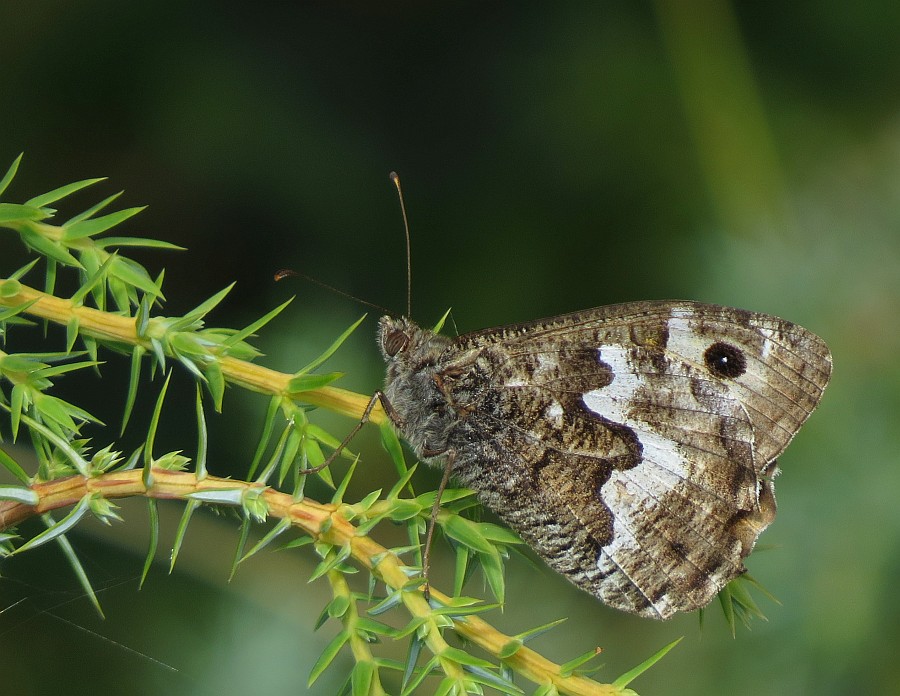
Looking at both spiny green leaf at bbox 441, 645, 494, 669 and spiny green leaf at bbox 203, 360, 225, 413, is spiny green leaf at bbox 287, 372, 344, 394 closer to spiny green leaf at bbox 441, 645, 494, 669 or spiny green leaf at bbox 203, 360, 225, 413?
spiny green leaf at bbox 203, 360, 225, 413

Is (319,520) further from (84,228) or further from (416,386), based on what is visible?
(416,386)

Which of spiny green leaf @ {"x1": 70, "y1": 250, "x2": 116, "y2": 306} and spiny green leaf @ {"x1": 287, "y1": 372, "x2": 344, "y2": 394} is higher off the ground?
spiny green leaf @ {"x1": 70, "y1": 250, "x2": 116, "y2": 306}

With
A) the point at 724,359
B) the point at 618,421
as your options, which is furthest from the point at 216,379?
the point at 724,359

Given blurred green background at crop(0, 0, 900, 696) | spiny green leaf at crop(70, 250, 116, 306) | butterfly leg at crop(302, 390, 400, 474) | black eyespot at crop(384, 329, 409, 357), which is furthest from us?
blurred green background at crop(0, 0, 900, 696)

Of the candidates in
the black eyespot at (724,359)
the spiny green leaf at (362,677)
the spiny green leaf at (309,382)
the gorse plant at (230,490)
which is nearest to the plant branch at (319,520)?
the gorse plant at (230,490)

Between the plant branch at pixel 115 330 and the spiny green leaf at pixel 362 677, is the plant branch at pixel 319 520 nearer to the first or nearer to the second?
the spiny green leaf at pixel 362 677

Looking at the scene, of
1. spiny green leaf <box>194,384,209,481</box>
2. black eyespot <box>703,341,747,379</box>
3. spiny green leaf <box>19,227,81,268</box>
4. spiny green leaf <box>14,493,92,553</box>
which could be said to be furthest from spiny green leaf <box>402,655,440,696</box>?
black eyespot <box>703,341,747,379</box>
